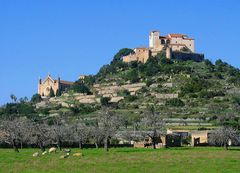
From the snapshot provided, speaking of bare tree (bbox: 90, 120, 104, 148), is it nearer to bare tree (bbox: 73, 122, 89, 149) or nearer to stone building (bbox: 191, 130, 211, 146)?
bare tree (bbox: 73, 122, 89, 149)

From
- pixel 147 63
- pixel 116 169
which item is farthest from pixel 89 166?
pixel 147 63

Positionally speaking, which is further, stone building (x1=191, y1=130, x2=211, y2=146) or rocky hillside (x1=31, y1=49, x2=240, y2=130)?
rocky hillside (x1=31, y1=49, x2=240, y2=130)

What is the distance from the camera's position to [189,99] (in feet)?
514

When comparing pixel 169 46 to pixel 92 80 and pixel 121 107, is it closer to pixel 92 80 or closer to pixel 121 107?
pixel 92 80

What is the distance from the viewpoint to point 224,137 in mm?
90312

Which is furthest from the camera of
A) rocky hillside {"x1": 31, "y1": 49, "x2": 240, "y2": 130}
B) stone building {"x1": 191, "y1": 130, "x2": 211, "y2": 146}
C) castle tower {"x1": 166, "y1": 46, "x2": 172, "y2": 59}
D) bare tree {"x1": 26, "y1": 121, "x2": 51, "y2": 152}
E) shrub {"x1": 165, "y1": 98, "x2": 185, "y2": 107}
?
castle tower {"x1": 166, "y1": 46, "x2": 172, "y2": 59}

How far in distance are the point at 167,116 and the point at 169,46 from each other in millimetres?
61185

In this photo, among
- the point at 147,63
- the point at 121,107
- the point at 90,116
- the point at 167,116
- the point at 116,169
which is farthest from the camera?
the point at 147,63

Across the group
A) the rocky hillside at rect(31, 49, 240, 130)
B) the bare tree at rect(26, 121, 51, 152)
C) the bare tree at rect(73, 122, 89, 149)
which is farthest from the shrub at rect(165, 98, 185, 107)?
the bare tree at rect(26, 121, 51, 152)

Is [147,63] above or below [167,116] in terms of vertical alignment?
A: above

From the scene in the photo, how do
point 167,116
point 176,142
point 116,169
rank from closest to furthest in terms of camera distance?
point 116,169 → point 176,142 → point 167,116

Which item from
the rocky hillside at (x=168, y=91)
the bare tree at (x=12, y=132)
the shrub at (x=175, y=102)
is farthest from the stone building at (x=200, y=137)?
the shrub at (x=175, y=102)

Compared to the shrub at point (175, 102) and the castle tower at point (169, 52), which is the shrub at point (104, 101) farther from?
the castle tower at point (169, 52)

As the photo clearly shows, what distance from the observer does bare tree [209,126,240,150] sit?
90675mm
